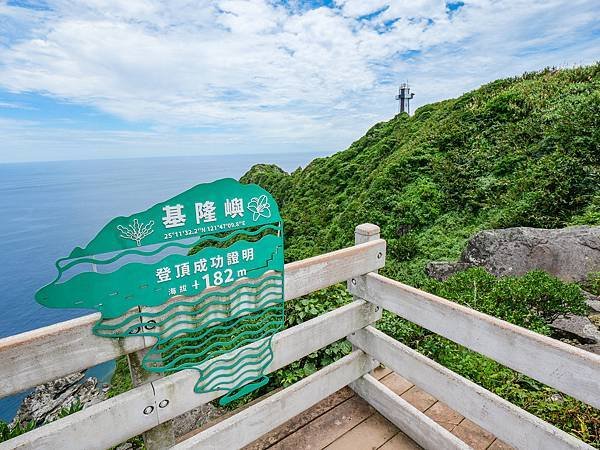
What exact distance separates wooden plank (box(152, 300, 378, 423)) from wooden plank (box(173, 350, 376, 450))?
242 millimetres

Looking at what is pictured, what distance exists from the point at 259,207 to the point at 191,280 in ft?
1.57

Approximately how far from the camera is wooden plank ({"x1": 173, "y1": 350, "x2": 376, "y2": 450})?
1.92m

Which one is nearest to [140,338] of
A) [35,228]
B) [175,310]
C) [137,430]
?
[175,310]

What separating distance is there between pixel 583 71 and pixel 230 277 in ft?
51.2

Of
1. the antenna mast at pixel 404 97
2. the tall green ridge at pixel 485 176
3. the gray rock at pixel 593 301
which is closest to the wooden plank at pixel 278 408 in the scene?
the gray rock at pixel 593 301

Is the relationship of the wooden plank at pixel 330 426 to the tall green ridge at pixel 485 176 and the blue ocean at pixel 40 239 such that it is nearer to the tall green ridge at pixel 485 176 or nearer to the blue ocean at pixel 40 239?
the blue ocean at pixel 40 239

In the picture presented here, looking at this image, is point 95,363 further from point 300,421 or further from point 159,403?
point 300,421

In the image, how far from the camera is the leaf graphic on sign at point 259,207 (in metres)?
1.71

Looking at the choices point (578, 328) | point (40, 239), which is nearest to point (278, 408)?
point (578, 328)

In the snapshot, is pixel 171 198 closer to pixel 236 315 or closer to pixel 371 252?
pixel 236 315

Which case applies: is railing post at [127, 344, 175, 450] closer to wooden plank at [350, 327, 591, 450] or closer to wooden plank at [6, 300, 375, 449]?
wooden plank at [6, 300, 375, 449]

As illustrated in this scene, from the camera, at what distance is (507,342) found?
1.73 m

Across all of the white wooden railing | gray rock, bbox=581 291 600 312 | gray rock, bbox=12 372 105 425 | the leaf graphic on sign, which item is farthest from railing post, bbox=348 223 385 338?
gray rock, bbox=12 372 105 425

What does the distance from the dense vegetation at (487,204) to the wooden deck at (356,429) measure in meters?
0.44
